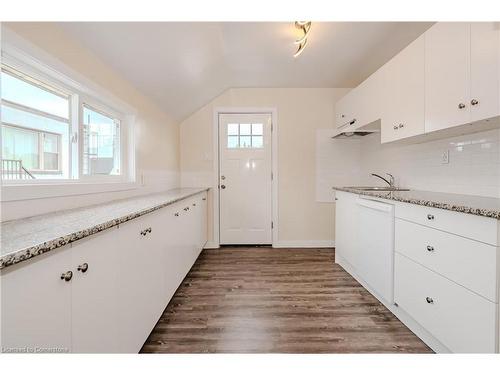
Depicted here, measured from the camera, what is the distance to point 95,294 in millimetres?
949

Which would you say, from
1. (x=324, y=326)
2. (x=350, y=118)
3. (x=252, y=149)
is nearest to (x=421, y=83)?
(x=350, y=118)

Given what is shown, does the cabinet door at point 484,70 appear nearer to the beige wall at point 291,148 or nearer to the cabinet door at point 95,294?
the cabinet door at point 95,294

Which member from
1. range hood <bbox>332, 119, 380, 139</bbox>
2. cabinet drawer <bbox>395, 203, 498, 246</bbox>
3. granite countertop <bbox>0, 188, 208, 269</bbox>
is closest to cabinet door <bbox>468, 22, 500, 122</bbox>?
cabinet drawer <bbox>395, 203, 498, 246</bbox>

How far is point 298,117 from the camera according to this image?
3635 mm

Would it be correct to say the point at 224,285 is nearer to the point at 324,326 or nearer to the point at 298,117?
the point at 324,326

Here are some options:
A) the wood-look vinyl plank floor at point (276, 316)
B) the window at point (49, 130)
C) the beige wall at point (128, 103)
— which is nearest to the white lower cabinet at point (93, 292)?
the wood-look vinyl plank floor at point (276, 316)

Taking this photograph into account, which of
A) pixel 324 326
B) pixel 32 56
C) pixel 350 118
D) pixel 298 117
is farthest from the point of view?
pixel 298 117

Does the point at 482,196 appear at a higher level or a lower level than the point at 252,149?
lower

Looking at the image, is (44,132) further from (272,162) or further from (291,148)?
(291,148)

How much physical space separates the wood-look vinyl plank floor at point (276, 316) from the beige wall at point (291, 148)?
3.08 ft

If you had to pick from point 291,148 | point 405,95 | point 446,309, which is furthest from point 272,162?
point 446,309

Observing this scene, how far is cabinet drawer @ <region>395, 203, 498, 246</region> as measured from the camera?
1112 mm

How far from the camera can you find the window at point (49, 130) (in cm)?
125
